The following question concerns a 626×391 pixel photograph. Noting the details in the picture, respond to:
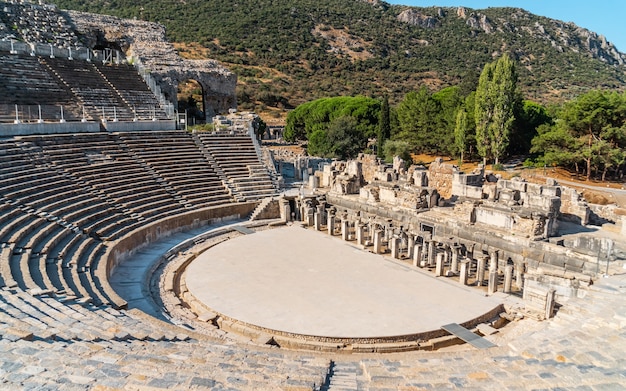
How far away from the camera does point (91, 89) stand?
27281mm

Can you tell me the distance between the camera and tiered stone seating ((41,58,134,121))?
25547 millimetres

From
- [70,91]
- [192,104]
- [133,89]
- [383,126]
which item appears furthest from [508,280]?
[192,104]

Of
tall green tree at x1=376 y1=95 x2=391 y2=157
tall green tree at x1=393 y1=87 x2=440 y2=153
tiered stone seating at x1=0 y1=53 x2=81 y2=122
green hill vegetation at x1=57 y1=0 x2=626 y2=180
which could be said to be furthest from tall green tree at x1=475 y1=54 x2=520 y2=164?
tiered stone seating at x1=0 y1=53 x2=81 y2=122

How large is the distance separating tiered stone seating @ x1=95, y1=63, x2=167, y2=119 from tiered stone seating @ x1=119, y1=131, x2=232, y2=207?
A: 3806 millimetres

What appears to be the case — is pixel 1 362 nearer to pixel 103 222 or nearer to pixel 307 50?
pixel 103 222

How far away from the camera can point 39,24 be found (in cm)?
3378

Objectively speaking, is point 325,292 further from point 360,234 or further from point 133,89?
point 133,89

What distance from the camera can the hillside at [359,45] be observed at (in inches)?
2672

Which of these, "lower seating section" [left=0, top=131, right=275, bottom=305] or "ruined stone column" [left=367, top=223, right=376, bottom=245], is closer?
"lower seating section" [left=0, top=131, right=275, bottom=305]

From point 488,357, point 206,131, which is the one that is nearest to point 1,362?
point 488,357

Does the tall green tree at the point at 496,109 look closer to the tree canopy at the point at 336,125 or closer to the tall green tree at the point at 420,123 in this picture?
the tall green tree at the point at 420,123

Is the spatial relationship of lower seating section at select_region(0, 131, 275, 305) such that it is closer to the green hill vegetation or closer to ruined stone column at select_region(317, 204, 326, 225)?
ruined stone column at select_region(317, 204, 326, 225)

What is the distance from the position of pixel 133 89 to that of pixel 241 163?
1036 centimetres

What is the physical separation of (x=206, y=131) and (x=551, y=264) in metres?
20.3
